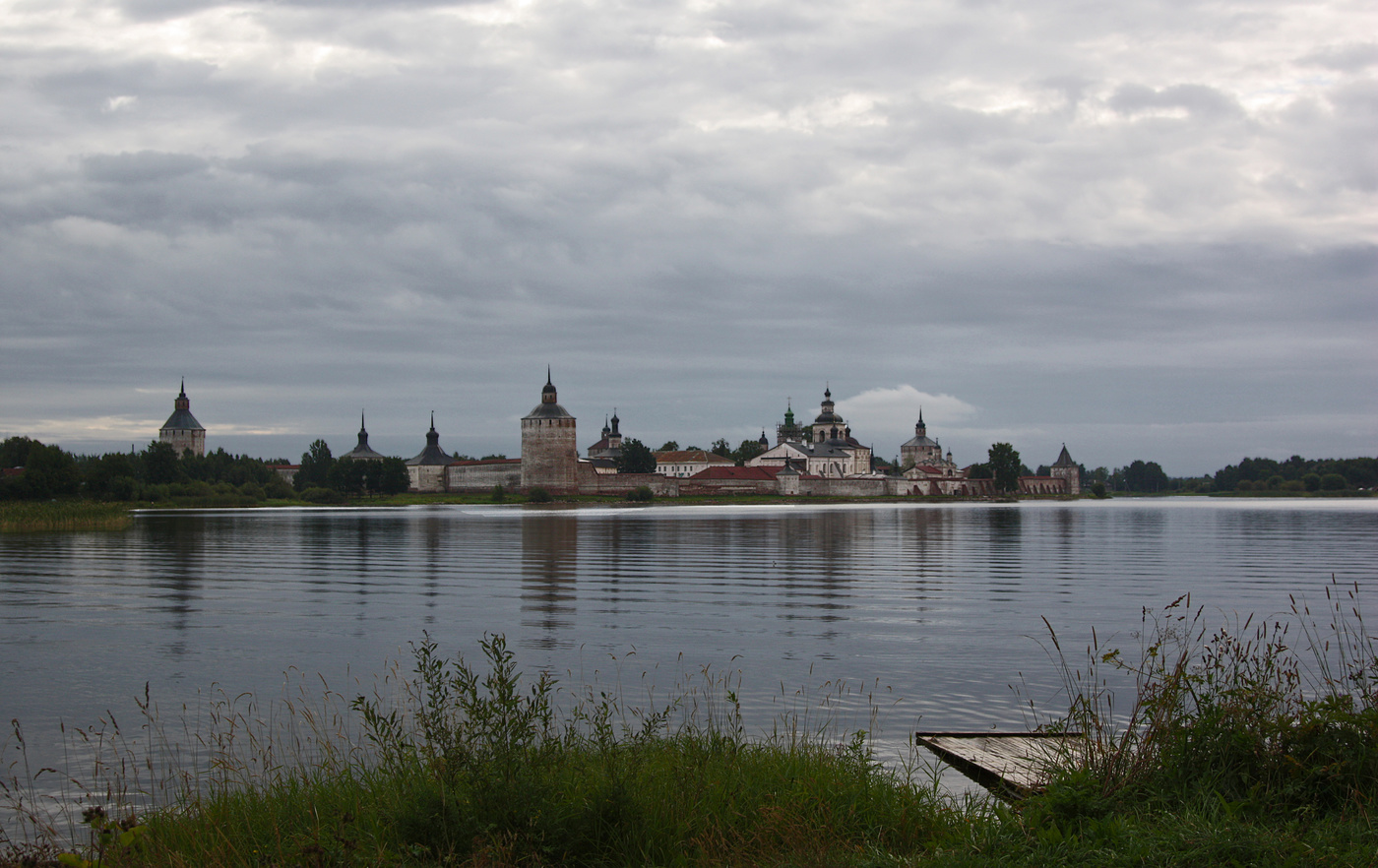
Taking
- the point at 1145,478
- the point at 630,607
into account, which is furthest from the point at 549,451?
the point at 1145,478

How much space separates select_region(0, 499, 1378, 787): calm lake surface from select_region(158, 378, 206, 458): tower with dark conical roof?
114 m

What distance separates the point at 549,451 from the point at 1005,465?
5539 centimetres

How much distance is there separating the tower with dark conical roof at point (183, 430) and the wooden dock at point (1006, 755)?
5719 inches

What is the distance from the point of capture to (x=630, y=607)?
1595 cm

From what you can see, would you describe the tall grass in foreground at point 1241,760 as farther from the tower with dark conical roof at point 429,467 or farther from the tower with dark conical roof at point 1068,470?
the tower with dark conical roof at point 1068,470

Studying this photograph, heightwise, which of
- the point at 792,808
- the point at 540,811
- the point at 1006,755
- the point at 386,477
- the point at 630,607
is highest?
the point at 386,477

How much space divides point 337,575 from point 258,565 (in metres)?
3.55

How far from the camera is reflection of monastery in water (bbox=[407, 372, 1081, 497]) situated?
326 ft

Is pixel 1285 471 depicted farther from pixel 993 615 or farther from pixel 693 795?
pixel 693 795

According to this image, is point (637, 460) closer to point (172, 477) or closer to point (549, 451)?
point (549, 451)

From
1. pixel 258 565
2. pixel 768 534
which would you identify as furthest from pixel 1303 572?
Result: pixel 258 565

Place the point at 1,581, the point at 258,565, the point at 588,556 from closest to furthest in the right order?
the point at 1,581
the point at 258,565
the point at 588,556

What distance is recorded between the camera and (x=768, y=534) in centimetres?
3788

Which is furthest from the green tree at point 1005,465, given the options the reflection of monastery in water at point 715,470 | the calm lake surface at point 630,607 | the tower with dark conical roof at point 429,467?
the calm lake surface at point 630,607
